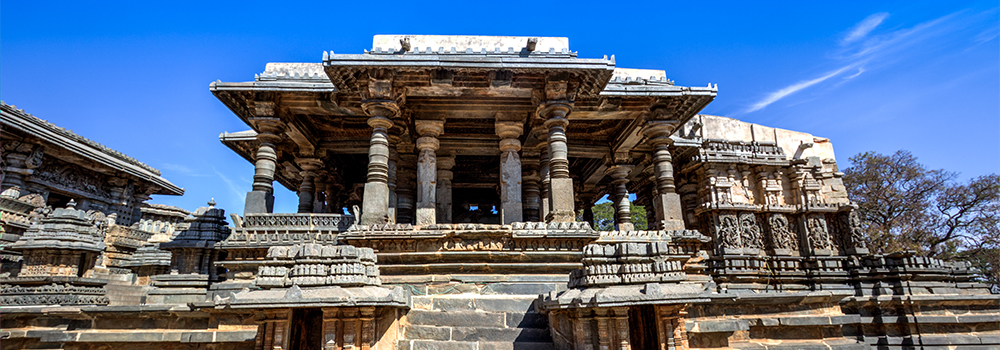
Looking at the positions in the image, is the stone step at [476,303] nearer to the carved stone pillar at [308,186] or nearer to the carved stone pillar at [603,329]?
the carved stone pillar at [603,329]

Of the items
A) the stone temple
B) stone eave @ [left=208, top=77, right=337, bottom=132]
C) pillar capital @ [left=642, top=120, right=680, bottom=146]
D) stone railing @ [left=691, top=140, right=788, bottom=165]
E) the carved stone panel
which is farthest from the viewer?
stone railing @ [left=691, top=140, right=788, bottom=165]

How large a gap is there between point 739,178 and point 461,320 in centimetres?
1223

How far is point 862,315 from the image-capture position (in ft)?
22.9

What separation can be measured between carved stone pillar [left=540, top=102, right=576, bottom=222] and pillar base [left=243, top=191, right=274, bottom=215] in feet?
20.4

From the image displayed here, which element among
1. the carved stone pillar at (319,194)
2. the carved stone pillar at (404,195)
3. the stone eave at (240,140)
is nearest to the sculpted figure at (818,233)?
the carved stone pillar at (404,195)

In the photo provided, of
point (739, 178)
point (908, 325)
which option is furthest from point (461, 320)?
point (739, 178)

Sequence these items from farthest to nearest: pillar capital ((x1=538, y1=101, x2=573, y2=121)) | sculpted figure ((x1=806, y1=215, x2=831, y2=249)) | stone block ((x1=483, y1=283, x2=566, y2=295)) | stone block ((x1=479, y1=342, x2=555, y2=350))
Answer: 1. sculpted figure ((x1=806, y1=215, x2=831, y2=249))
2. pillar capital ((x1=538, y1=101, x2=573, y2=121))
3. stone block ((x1=483, y1=283, x2=566, y2=295))
4. stone block ((x1=479, y1=342, x2=555, y2=350))

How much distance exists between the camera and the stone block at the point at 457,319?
5.54m

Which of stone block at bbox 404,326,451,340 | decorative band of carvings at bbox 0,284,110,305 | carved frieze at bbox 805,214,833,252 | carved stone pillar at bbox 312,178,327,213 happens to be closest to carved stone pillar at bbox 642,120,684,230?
carved frieze at bbox 805,214,833,252

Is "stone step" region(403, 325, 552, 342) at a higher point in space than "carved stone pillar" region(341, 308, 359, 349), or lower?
lower

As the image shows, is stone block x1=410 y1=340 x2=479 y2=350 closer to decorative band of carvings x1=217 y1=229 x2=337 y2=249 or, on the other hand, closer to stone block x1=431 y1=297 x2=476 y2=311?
stone block x1=431 y1=297 x2=476 y2=311

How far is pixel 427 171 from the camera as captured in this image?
32.7 ft

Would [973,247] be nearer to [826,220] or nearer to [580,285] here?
[826,220]

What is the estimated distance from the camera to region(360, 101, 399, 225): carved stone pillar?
8.74m
